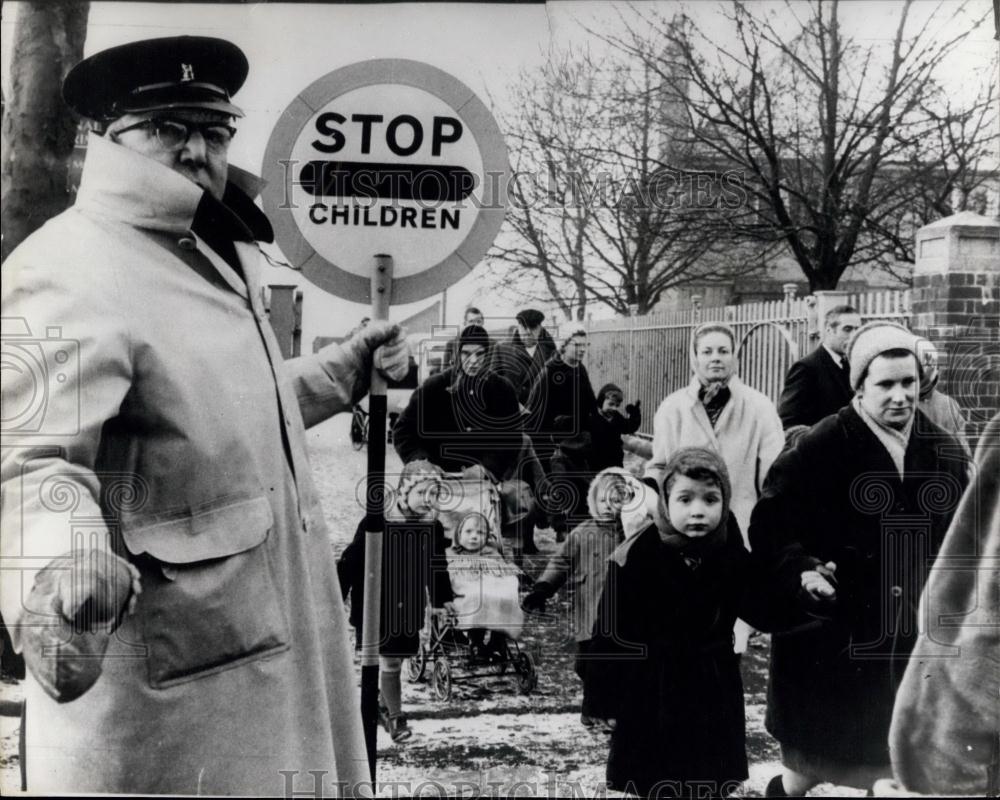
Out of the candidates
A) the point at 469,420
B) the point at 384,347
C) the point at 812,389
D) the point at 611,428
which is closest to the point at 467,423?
the point at 469,420

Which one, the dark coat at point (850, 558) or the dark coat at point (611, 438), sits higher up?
the dark coat at point (611, 438)

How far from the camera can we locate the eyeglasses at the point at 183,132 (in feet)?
11.4

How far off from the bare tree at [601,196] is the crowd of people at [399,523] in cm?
22

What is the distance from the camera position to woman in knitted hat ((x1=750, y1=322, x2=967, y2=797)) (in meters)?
3.90

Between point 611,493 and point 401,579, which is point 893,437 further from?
point 401,579

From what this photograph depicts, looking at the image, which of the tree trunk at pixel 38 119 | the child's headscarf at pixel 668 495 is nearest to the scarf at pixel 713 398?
the child's headscarf at pixel 668 495

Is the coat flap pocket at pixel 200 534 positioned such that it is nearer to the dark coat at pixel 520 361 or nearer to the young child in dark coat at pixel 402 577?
the young child in dark coat at pixel 402 577

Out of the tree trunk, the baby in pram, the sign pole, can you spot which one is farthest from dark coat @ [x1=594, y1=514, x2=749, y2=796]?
the tree trunk

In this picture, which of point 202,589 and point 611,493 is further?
point 611,493

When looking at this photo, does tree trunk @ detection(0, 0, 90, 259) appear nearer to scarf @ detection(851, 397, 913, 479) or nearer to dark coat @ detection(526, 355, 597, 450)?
dark coat @ detection(526, 355, 597, 450)

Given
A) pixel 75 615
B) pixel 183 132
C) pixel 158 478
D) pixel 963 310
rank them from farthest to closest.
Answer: pixel 963 310
pixel 183 132
pixel 158 478
pixel 75 615

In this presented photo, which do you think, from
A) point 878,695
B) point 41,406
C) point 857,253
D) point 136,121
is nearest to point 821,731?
point 878,695

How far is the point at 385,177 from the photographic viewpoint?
3.72 m

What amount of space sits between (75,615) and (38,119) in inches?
67.9
